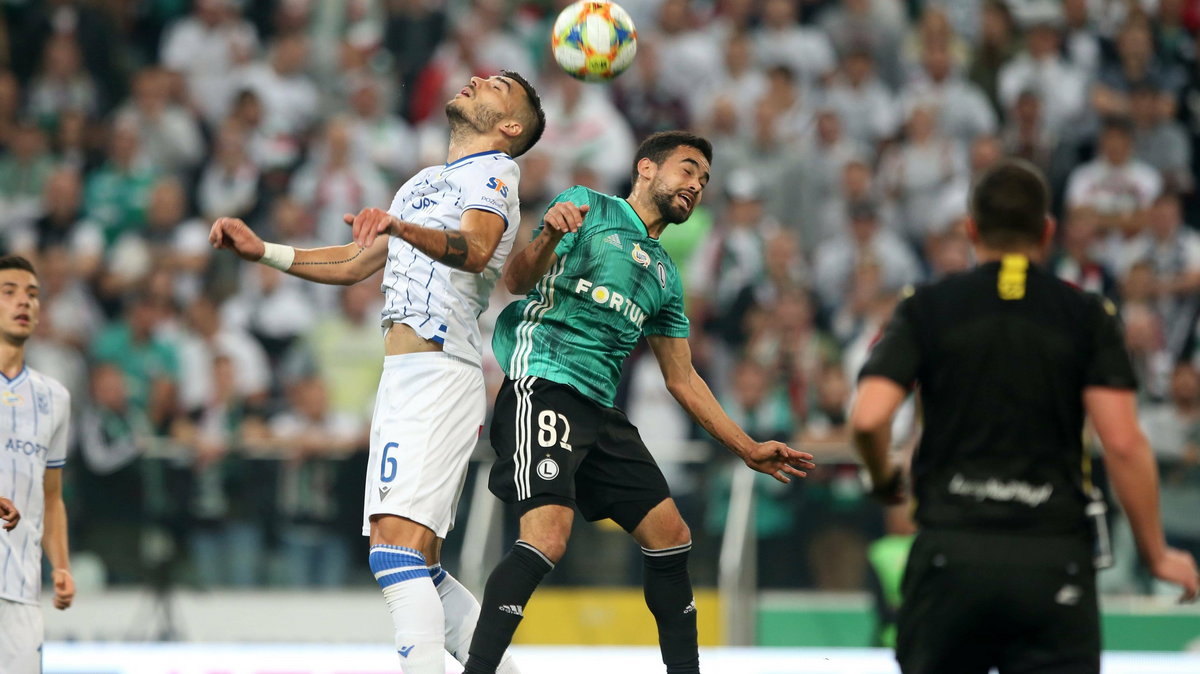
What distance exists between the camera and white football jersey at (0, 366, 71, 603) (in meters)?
6.69

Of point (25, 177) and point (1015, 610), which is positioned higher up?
point (25, 177)

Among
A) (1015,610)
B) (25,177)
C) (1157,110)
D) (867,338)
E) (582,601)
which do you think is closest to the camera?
(1015,610)

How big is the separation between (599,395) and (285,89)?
9459 mm

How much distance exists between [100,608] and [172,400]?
2.03 metres

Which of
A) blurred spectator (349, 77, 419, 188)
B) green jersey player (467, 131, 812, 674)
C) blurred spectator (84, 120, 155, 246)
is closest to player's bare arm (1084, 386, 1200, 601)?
green jersey player (467, 131, 812, 674)

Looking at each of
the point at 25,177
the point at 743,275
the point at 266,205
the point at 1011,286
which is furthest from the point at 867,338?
the point at 25,177

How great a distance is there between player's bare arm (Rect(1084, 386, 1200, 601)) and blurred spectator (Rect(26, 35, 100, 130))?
12.7m

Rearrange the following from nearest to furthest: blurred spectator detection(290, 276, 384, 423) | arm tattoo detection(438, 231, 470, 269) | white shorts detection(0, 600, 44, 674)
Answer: arm tattoo detection(438, 231, 470, 269), white shorts detection(0, 600, 44, 674), blurred spectator detection(290, 276, 384, 423)

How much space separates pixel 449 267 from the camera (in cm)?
589

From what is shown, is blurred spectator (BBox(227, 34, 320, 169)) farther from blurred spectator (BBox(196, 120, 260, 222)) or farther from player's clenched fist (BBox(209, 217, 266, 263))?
player's clenched fist (BBox(209, 217, 266, 263))

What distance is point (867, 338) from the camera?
37.0ft

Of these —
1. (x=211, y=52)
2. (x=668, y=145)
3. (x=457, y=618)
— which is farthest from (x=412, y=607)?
(x=211, y=52)

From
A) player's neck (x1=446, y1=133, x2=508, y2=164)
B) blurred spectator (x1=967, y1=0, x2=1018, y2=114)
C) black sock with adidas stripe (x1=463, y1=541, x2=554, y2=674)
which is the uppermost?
blurred spectator (x1=967, y1=0, x2=1018, y2=114)

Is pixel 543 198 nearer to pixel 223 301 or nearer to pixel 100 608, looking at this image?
pixel 223 301
